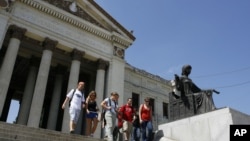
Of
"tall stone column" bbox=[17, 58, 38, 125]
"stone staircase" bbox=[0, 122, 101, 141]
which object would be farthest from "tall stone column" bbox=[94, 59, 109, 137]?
"stone staircase" bbox=[0, 122, 101, 141]

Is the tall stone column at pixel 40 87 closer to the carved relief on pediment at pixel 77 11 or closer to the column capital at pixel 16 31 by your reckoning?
the column capital at pixel 16 31

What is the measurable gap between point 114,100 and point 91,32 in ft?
40.2

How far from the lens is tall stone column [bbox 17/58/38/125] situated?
16.7 metres

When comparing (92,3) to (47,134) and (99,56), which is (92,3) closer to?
(99,56)

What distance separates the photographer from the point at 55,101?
1872cm

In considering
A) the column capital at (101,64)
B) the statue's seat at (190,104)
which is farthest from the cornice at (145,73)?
the statue's seat at (190,104)

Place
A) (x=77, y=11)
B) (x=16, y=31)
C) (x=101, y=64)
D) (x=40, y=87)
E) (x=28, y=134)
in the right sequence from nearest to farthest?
(x=28, y=134) < (x=40, y=87) < (x=16, y=31) < (x=101, y=64) < (x=77, y=11)

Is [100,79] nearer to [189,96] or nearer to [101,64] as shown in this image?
[101,64]

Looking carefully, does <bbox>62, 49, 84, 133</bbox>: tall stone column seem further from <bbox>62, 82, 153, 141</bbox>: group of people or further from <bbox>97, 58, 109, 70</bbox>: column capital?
<bbox>62, 82, 153, 141</bbox>: group of people

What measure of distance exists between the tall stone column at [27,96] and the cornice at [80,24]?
3.66 m

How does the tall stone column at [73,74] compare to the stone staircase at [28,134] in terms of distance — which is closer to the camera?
the stone staircase at [28,134]

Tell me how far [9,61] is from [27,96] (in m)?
3.38

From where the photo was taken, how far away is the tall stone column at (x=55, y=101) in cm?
1784

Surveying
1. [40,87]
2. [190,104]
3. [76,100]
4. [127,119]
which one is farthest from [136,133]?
[40,87]
